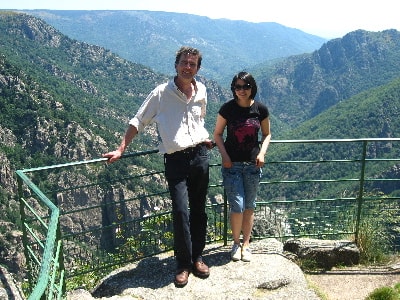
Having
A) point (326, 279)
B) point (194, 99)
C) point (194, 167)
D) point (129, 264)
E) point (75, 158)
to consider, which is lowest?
point (75, 158)

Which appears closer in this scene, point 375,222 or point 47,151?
point 375,222

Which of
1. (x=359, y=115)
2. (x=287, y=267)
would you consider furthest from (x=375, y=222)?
(x=359, y=115)

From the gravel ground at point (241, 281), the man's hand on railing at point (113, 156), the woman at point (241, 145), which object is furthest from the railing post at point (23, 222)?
the woman at point (241, 145)

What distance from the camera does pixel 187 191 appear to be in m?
4.20

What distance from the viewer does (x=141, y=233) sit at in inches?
208

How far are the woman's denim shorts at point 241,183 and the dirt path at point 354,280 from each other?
Result: 1265 mm

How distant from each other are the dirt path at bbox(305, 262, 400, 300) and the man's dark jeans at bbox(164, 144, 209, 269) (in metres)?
1.56

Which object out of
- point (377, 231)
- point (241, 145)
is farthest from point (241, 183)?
point (377, 231)

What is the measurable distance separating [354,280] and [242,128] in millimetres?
2490

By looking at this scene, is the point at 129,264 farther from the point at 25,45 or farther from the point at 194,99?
the point at 25,45

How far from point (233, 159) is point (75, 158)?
242 feet

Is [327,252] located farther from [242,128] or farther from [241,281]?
[242,128]

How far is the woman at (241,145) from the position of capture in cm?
425

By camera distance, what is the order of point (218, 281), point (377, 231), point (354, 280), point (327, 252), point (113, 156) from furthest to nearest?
point (377, 231) < point (327, 252) < point (354, 280) < point (218, 281) < point (113, 156)
